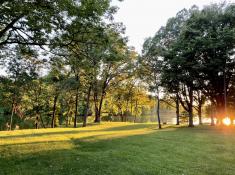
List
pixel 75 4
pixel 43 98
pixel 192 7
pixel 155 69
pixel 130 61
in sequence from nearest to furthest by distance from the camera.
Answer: pixel 75 4 → pixel 155 69 → pixel 192 7 → pixel 130 61 → pixel 43 98

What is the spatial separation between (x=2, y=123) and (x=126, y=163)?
39.1 metres

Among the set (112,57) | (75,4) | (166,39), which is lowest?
(112,57)

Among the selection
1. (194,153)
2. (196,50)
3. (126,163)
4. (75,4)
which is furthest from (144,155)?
(196,50)

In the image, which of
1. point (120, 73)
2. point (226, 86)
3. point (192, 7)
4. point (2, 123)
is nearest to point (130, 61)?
point (120, 73)

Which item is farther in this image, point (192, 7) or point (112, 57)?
point (192, 7)

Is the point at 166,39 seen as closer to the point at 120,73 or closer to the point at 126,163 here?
the point at 120,73

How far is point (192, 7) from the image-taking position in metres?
32.3

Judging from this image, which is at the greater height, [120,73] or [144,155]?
[120,73]

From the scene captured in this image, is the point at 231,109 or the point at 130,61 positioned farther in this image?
the point at 130,61

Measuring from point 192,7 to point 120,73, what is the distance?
14.6 meters

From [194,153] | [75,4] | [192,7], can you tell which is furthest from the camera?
[192,7]

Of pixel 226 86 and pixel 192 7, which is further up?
pixel 192 7

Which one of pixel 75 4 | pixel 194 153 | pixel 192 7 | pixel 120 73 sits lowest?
pixel 194 153

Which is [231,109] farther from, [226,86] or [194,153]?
[194,153]
